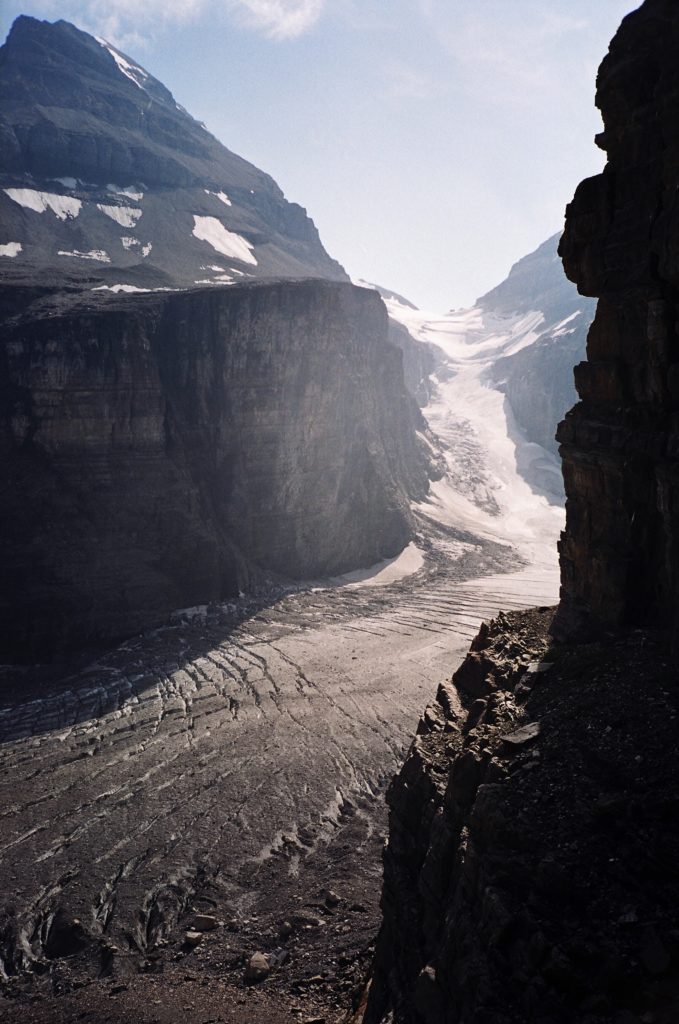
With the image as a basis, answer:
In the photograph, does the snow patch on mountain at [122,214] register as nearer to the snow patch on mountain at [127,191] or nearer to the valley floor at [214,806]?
the snow patch on mountain at [127,191]

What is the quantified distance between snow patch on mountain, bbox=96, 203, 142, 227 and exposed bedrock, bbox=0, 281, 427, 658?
43790 mm

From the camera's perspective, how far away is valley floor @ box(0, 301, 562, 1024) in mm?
19422

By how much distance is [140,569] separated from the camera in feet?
160

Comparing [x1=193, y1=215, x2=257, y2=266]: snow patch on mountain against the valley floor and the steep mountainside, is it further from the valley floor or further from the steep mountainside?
the steep mountainside

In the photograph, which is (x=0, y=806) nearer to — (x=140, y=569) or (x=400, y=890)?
(x=400, y=890)

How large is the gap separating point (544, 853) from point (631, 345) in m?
10.2

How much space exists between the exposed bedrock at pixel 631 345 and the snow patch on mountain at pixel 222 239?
88580mm

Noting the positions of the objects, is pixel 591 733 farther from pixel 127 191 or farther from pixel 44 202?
pixel 127 191

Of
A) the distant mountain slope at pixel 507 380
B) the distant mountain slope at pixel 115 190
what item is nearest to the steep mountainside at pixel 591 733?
the distant mountain slope at pixel 115 190

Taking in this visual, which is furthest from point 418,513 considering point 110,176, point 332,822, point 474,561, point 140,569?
point 110,176

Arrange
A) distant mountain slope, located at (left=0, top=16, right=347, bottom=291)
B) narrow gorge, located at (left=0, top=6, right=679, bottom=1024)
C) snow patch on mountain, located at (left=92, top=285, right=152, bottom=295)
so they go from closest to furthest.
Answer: narrow gorge, located at (left=0, top=6, right=679, bottom=1024) → snow patch on mountain, located at (left=92, top=285, right=152, bottom=295) → distant mountain slope, located at (left=0, top=16, right=347, bottom=291)

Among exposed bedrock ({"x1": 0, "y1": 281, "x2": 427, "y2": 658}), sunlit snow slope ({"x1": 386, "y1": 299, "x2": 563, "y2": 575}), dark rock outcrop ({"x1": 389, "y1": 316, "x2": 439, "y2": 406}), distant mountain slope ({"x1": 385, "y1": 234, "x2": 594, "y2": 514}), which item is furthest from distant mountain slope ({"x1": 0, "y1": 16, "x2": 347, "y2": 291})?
sunlit snow slope ({"x1": 386, "y1": 299, "x2": 563, "y2": 575})

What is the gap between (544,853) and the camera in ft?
32.8

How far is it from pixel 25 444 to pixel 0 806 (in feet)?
95.8
